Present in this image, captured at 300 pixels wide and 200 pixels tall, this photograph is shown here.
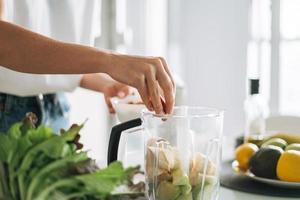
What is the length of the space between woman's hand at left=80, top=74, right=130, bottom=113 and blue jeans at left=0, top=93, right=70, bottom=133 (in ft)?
0.31

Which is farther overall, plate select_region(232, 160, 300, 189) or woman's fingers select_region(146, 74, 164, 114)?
plate select_region(232, 160, 300, 189)

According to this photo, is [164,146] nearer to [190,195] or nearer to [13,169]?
[190,195]

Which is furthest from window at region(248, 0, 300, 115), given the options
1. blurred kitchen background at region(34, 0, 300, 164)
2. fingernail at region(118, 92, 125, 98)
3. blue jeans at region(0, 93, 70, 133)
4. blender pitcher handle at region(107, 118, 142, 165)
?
blender pitcher handle at region(107, 118, 142, 165)

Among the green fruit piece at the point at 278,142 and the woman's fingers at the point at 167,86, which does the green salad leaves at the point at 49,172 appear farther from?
the green fruit piece at the point at 278,142

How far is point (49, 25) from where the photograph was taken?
165cm

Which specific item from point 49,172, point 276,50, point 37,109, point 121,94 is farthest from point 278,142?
point 276,50

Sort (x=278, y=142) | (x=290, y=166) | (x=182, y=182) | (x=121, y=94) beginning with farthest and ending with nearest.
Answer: (x=121, y=94), (x=278, y=142), (x=290, y=166), (x=182, y=182)

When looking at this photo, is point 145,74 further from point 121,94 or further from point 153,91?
point 121,94

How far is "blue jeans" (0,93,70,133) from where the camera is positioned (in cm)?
154

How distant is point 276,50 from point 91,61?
8.18ft

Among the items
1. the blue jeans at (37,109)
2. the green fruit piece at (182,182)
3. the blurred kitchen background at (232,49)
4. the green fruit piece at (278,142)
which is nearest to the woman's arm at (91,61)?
the green fruit piece at (182,182)

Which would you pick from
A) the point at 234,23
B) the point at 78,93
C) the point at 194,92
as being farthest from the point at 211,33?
the point at 78,93

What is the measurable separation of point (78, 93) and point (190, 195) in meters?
1.87

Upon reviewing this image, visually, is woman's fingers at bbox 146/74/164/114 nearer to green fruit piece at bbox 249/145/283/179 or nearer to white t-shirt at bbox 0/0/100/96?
green fruit piece at bbox 249/145/283/179
